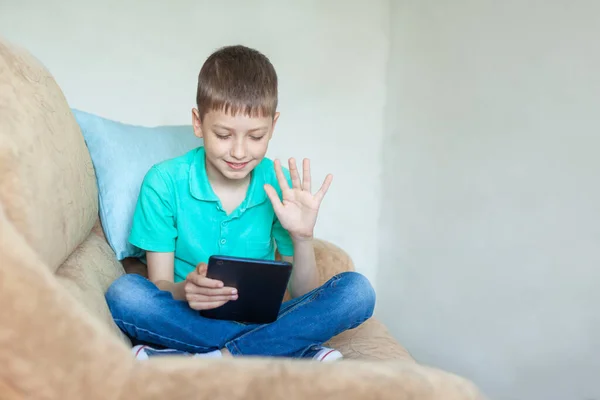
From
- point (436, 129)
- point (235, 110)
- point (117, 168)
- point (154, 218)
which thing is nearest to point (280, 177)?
point (235, 110)

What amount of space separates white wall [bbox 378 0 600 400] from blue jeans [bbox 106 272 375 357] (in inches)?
25.1

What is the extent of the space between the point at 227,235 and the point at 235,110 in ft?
1.00

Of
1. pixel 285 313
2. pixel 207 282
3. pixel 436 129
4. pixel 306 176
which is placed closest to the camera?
pixel 207 282

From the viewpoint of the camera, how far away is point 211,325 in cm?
121

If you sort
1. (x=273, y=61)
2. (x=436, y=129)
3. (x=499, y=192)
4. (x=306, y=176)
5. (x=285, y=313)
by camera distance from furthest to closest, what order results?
1. (x=273, y=61)
2. (x=436, y=129)
3. (x=499, y=192)
4. (x=306, y=176)
5. (x=285, y=313)

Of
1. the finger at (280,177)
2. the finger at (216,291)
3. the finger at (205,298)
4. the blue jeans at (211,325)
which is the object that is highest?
the finger at (280,177)

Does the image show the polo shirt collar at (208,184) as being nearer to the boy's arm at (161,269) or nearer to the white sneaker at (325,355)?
the boy's arm at (161,269)

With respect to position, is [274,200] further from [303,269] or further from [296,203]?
[303,269]

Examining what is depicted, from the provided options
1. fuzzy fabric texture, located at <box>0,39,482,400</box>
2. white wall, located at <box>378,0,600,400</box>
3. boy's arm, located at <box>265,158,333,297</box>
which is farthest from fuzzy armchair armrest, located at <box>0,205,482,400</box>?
white wall, located at <box>378,0,600,400</box>

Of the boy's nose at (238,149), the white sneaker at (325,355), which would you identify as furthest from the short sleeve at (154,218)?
the white sneaker at (325,355)

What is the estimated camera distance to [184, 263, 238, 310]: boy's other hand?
1.13 meters

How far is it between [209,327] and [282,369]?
546 millimetres

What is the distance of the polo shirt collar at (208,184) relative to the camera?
1.47 m

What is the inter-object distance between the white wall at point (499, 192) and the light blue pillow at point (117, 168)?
943mm
